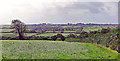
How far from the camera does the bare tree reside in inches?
2058

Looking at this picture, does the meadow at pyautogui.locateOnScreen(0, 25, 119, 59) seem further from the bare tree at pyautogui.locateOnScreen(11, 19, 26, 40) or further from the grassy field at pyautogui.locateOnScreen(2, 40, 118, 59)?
the bare tree at pyautogui.locateOnScreen(11, 19, 26, 40)

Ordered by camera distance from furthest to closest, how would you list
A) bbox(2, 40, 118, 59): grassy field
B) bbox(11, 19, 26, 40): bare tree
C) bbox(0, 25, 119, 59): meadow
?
bbox(11, 19, 26, 40): bare tree → bbox(0, 25, 119, 59): meadow → bbox(2, 40, 118, 59): grassy field

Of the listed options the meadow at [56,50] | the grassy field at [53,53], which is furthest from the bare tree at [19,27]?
the grassy field at [53,53]

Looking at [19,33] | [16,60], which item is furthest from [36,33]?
[16,60]

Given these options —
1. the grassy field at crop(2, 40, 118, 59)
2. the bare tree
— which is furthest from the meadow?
the bare tree

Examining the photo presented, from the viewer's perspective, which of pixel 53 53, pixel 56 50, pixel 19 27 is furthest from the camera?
pixel 19 27

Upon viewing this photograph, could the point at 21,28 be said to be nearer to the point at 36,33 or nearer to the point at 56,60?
the point at 36,33

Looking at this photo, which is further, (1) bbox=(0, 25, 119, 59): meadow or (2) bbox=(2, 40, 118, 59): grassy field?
(1) bbox=(0, 25, 119, 59): meadow

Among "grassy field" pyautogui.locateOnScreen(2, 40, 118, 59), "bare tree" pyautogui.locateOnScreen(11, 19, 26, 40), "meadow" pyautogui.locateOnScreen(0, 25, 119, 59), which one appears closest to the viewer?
"grassy field" pyautogui.locateOnScreen(2, 40, 118, 59)

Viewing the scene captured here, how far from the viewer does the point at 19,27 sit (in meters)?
53.1

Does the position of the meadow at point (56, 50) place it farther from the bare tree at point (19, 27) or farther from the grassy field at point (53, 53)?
the bare tree at point (19, 27)

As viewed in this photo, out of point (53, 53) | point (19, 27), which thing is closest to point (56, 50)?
point (53, 53)

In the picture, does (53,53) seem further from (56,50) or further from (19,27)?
(19,27)

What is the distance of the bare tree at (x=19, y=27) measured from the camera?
172ft
